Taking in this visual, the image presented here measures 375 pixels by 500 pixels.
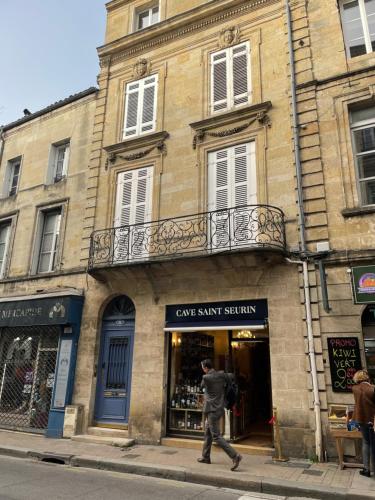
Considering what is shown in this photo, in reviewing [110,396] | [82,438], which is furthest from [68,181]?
[82,438]

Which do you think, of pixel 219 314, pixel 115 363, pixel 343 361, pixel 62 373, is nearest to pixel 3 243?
pixel 62 373

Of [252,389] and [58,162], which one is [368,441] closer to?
[252,389]

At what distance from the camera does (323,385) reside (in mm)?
7566

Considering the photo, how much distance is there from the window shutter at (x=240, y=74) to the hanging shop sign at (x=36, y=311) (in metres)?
7.00

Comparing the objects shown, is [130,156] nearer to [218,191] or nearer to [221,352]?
[218,191]

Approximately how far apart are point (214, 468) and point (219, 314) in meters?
3.30

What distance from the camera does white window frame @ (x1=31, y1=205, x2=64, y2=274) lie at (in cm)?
1241

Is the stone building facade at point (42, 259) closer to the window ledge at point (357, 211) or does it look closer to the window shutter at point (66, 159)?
the window shutter at point (66, 159)

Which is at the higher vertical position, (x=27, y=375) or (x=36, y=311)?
(x=36, y=311)

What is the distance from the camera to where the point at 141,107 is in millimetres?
12180

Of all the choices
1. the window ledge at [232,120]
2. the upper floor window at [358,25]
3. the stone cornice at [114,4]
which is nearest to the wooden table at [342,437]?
the window ledge at [232,120]

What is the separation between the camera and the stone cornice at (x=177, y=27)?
11242 millimetres

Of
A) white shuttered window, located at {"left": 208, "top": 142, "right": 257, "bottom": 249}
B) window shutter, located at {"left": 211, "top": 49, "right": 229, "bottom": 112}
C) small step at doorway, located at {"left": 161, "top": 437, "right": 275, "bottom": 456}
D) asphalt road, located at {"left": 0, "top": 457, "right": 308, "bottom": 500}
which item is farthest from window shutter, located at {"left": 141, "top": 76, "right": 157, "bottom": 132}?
asphalt road, located at {"left": 0, "top": 457, "right": 308, "bottom": 500}

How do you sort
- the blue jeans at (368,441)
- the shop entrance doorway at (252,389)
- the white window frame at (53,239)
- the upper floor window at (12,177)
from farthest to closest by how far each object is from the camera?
the upper floor window at (12,177)
the white window frame at (53,239)
the shop entrance doorway at (252,389)
the blue jeans at (368,441)
